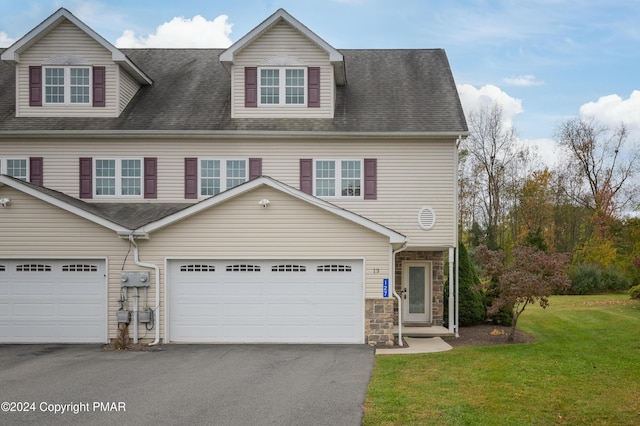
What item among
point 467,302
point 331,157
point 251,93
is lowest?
point 467,302

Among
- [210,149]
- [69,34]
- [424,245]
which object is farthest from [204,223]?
[69,34]

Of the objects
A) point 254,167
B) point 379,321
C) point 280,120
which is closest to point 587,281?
point 379,321

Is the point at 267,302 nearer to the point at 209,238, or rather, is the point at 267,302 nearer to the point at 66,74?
the point at 209,238

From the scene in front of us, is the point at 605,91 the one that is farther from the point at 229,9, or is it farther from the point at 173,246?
the point at 173,246

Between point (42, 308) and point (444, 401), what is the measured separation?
11.7 metres

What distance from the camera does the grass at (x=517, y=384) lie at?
8859 millimetres

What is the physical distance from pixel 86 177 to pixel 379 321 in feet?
33.3

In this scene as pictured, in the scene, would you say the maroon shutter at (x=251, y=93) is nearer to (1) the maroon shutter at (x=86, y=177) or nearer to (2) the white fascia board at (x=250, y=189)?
(2) the white fascia board at (x=250, y=189)

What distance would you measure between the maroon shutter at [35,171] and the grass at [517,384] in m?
12.1

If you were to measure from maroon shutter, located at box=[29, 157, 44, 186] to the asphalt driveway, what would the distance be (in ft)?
18.4

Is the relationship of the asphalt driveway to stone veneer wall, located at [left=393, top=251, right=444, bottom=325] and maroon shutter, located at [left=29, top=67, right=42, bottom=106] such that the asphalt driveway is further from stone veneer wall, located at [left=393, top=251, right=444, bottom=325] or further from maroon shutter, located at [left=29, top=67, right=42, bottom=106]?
maroon shutter, located at [left=29, top=67, right=42, bottom=106]

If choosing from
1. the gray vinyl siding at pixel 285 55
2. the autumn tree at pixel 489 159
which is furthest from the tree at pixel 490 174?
the gray vinyl siding at pixel 285 55

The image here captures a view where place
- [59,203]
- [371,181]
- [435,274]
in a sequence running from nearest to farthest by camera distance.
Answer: [59,203]
[371,181]
[435,274]

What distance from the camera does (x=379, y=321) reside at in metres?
15.9
